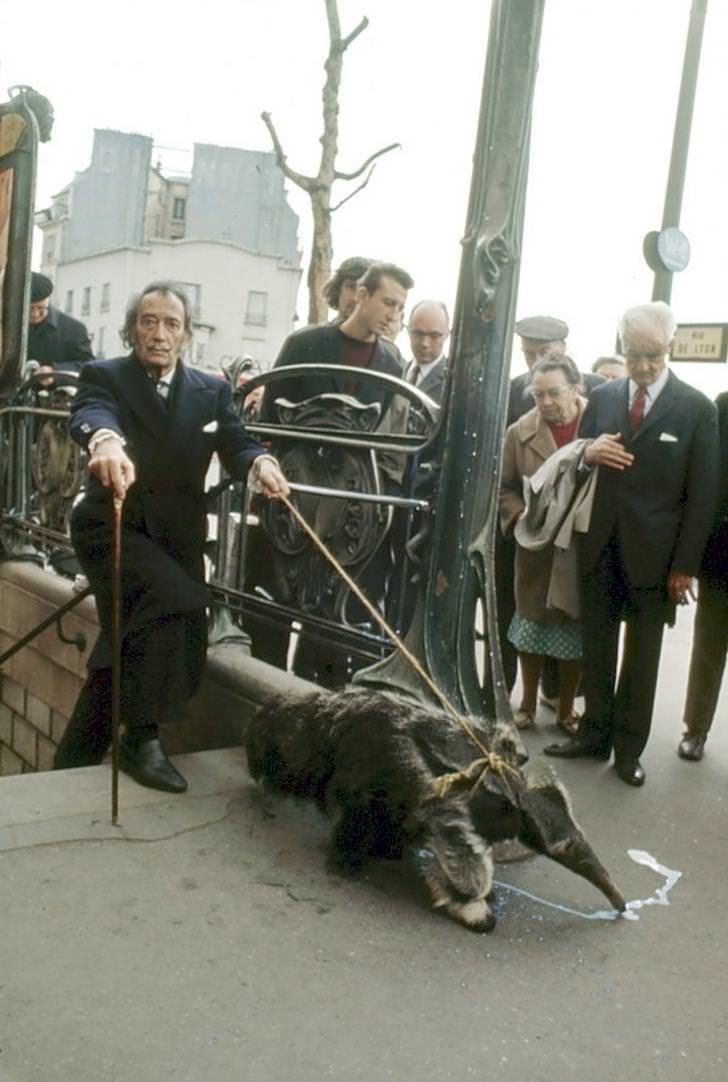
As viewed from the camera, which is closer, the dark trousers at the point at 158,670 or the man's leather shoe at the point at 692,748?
the dark trousers at the point at 158,670

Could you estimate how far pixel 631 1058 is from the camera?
2.65 meters

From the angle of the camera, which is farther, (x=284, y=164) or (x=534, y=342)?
(x=284, y=164)

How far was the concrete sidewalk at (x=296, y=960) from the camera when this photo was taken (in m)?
2.55

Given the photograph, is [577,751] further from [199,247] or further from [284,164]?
[199,247]

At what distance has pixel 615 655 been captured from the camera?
5.16 m

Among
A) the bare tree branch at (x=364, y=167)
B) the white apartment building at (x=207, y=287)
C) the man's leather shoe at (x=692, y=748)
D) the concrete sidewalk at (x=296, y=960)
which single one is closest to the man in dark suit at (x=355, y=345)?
the concrete sidewalk at (x=296, y=960)

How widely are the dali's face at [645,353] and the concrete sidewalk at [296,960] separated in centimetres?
205

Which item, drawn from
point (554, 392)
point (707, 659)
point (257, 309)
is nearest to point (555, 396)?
point (554, 392)

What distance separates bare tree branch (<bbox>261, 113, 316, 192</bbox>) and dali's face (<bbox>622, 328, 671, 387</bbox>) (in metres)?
11.0

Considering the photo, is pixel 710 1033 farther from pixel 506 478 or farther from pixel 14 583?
pixel 14 583

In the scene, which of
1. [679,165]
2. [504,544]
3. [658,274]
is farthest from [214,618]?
[679,165]

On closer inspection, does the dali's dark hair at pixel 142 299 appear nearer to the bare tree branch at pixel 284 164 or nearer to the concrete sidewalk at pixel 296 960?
the concrete sidewalk at pixel 296 960

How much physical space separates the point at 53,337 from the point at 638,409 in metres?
4.72

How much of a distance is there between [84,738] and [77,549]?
84 cm
